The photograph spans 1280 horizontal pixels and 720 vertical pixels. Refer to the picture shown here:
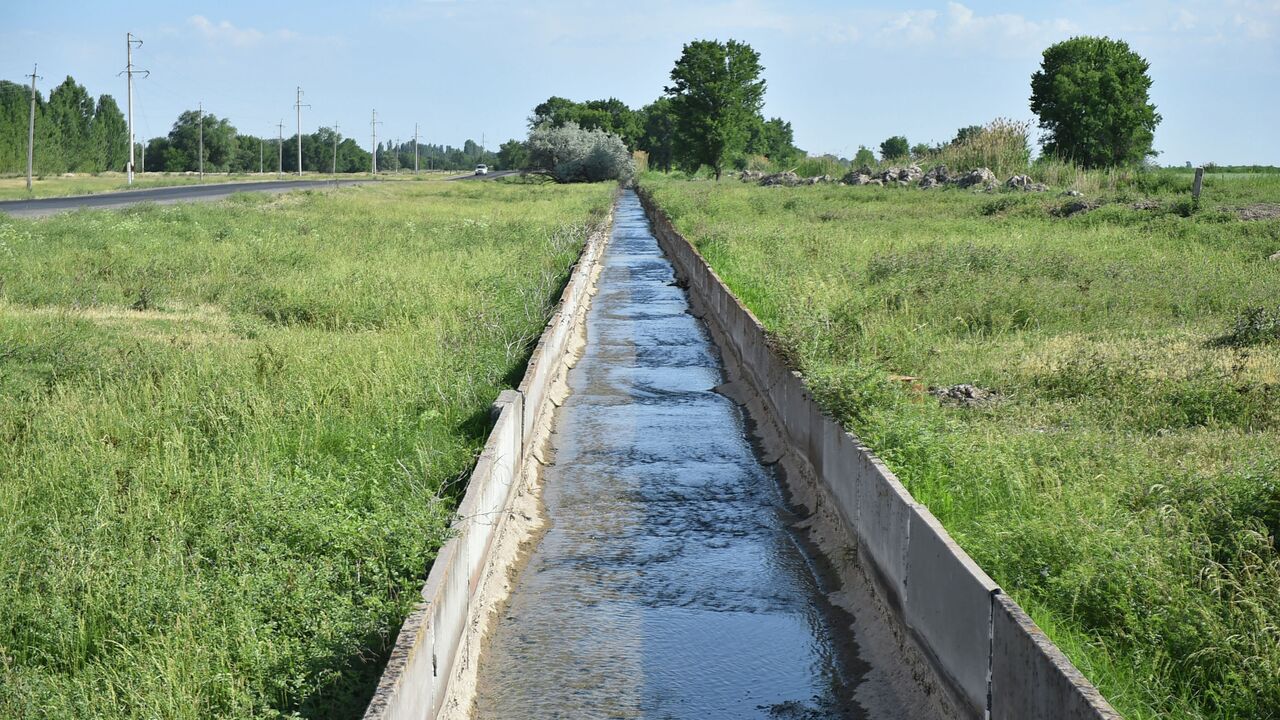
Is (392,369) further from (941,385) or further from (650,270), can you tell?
(650,270)

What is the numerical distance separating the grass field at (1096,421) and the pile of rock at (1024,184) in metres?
18.5

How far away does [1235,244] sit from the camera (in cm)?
2150

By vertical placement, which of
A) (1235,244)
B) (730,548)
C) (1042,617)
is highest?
(1235,244)

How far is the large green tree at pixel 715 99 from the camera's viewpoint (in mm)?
85625

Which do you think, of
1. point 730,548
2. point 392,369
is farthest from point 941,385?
point 392,369

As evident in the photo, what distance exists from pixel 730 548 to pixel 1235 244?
16746 millimetres

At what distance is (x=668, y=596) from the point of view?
286 inches

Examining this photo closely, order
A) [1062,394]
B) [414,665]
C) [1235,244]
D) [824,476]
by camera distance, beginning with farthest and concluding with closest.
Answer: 1. [1235,244]
2. [1062,394]
3. [824,476]
4. [414,665]

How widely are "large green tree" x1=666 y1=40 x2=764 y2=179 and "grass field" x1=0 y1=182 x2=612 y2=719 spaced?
222ft

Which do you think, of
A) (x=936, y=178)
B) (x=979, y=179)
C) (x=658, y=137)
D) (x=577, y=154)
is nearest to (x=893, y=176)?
(x=936, y=178)

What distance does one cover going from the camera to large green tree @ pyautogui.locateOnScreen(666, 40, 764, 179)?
3371 inches

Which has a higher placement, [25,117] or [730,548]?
[25,117]

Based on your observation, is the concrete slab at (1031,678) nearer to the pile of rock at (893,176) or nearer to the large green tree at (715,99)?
the pile of rock at (893,176)

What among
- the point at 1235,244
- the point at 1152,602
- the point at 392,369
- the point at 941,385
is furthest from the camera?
the point at 1235,244
